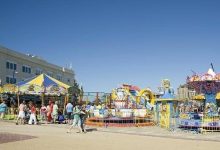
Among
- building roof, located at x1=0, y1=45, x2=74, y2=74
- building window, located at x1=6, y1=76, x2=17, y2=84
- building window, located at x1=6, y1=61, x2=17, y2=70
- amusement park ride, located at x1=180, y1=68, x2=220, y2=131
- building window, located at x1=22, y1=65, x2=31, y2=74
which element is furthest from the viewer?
building window, located at x1=22, y1=65, x2=31, y2=74

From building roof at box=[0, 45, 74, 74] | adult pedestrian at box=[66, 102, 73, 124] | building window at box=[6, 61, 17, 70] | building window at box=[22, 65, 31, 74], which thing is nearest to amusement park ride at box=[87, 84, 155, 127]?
adult pedestrian at box=[66, 102, 73, 124]

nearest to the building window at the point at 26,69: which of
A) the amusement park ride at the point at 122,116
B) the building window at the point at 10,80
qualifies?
the building window at the point at 10,80

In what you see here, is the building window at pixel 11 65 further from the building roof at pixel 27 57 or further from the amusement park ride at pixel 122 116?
the amusement park ride at pixel 122 116

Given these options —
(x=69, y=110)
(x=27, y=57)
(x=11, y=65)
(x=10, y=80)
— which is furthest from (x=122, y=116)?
(x=27, y=57)

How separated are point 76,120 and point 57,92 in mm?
10918

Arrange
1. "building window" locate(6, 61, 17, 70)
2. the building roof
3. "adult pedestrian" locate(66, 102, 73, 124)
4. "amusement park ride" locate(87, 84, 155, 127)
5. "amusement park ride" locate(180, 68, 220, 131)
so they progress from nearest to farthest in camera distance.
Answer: "amusement park ride" locate(180, 68, 220, 131)
"adult pedestrian" locate(66, 102, 73, 124)
"amusement park ride" locate(87, 84, 155, 127)
the building roof
"building window" locate(6, 61, 17, 70)

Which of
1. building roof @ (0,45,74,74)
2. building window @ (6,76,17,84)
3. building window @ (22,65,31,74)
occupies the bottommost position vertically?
building window @ (6,76,17,84)

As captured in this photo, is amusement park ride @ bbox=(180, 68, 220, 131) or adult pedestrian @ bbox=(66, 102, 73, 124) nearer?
amusement park ride @ bbox=(180, 68, 220, 131)

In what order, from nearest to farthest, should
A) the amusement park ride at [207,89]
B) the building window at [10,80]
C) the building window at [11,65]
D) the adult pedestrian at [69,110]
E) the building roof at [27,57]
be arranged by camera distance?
the amusement park ride at [207,89]
the adult pedestrian at [69,110]
the building window at [10,80]
the building roof at [27,57]
the building window at [11,65]

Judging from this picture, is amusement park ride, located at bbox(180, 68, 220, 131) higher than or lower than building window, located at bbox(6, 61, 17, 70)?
lower

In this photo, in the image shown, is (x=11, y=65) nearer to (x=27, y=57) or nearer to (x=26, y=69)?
(x=26, y=69)

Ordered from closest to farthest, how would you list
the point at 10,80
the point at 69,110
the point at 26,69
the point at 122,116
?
the point at 69,110 → the point at 122,116 → the point at 10,80 → the point at 26,69

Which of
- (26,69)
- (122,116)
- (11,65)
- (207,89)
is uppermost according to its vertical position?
(11,65)

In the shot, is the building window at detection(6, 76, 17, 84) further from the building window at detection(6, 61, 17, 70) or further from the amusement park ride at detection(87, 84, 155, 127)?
the amusement park ride at detection(87, 84, 155, 127)
